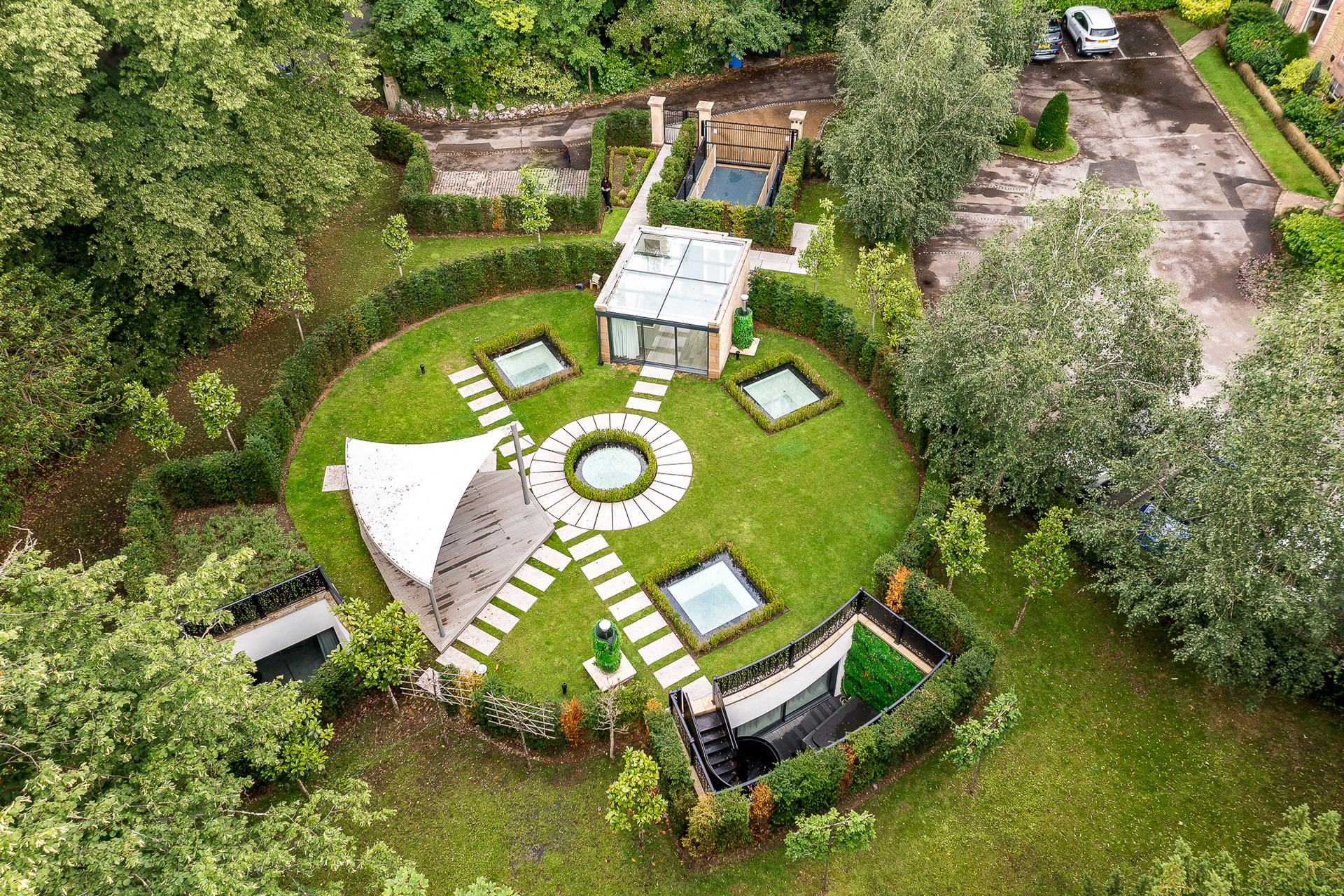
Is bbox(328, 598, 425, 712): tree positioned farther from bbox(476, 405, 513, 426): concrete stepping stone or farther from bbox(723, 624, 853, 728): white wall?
bbox(476, 405, 513, 426): concrete stepping stone

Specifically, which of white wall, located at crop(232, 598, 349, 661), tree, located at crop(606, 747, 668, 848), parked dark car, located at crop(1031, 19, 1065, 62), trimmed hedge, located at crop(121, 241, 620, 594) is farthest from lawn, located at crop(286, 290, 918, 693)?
parked dark car, located at crop(1031, 19, 1065, 62)

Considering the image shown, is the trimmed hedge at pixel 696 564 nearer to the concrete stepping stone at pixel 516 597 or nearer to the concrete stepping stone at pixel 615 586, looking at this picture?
the concrete stepping stone at pixel 615 586

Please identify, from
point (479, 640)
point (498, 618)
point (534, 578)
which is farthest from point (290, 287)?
point (479, 640)

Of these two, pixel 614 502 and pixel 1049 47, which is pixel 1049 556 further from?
pixel 1049 47

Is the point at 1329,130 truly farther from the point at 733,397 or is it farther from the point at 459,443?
the point at 459,443

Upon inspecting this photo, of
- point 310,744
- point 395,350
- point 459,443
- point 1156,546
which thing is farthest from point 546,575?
point 1156,546

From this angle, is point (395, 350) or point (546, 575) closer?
point (546, 575)
